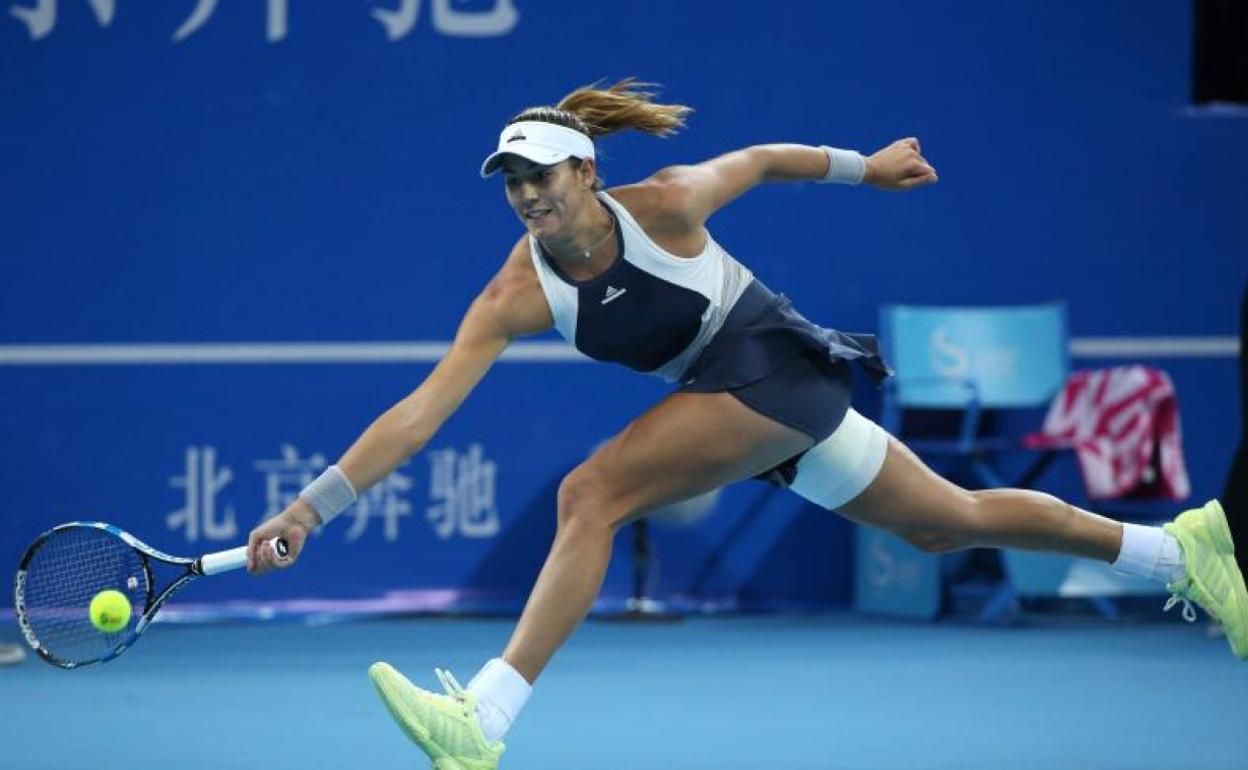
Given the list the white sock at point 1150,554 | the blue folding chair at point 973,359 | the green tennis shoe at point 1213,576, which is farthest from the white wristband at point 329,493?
the blue folding chair at point 973,359

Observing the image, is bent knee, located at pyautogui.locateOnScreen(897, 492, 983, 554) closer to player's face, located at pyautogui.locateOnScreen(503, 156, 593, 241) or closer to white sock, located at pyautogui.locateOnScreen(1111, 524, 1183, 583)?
white sock, located at pyautogui.locateOnScreen(1111, 524, 1183, 583)

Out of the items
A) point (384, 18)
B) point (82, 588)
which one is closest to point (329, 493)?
point (82, 588)

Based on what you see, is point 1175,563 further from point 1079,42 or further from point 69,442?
point 69,442

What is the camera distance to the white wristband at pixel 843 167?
491 cm

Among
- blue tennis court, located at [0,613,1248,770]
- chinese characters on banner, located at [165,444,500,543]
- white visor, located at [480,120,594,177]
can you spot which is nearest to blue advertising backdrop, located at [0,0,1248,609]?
chinese characters on banner, located at [165,444,500,543]

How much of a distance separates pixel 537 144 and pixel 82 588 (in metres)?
1.52

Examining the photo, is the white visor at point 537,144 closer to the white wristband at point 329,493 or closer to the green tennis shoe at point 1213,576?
the white wristband at point 329,493

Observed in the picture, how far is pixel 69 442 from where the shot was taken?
8.20 m

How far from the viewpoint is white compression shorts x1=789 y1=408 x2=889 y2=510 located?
15.2ft

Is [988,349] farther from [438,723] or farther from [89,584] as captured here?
[438,723]

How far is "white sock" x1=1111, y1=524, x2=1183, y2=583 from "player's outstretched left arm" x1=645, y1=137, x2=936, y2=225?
39.2 inches

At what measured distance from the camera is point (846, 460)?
4.62 m

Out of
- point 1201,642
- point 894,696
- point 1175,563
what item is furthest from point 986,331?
point 1175,563

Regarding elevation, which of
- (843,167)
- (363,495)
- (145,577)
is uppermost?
(843,167)
